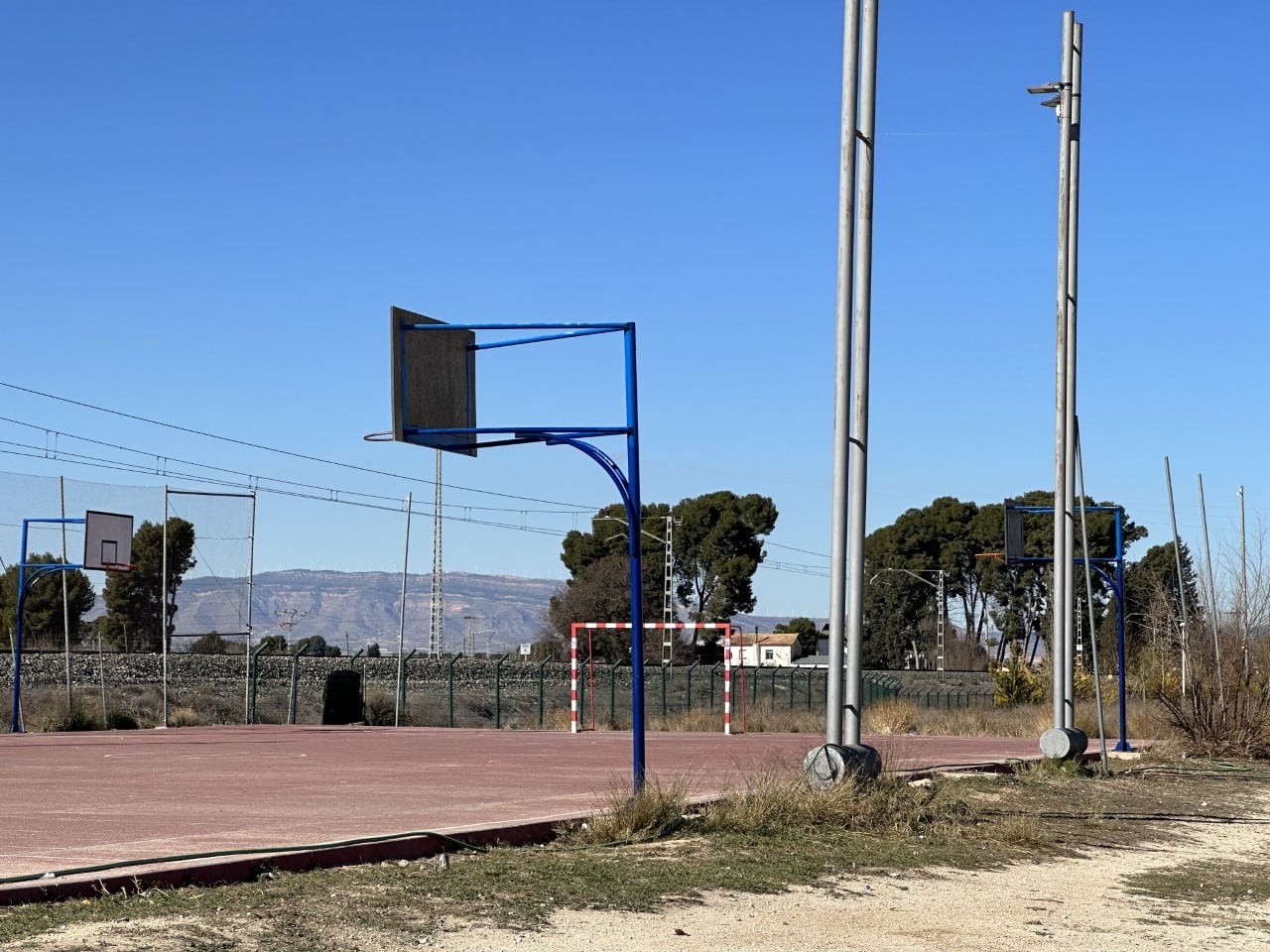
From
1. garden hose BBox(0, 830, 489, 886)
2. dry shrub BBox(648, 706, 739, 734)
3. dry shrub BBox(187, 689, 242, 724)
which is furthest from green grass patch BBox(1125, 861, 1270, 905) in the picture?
dry shrub BBox(187, 689, 242, 724)

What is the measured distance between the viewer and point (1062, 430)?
2138cm

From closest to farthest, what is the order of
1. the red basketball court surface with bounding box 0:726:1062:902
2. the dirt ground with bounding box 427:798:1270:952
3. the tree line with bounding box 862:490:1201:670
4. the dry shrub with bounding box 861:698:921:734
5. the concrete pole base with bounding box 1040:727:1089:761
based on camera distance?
1. the dirt ground with bounding box 427:798:1270:952
2. the red basketball court surface with bounding box 0:726:1062:902
3. the concrete pole base with bounding box 1040:727:1089:761
4. the dry shrub with bounding box 861:698:921:734
5. the tree line with bounding box 862:490:1201:670

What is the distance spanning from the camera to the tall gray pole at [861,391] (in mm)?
14844

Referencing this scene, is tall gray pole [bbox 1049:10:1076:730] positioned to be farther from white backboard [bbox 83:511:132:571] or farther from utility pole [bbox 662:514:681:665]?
utility pole [bbox 662:514:681:665]

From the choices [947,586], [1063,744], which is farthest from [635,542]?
[947,586]

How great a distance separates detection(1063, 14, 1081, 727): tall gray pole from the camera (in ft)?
68.5

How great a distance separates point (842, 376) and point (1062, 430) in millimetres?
7299

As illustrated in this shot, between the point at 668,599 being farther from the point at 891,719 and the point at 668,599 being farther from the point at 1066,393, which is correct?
the point at 1066,393

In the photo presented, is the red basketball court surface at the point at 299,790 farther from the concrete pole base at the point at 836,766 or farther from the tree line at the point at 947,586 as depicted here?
the tree line at the point at 947,586

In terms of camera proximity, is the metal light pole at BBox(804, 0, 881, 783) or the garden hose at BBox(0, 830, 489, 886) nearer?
the garden hose at BBox(0, 830, 489, 886)

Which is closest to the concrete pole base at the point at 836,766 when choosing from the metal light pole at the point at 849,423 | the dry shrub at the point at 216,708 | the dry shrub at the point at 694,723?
the metal light pole at the point at 849,423

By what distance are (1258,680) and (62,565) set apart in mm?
21164

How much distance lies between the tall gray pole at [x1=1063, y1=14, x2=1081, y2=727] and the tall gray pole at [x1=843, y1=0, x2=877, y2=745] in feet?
20.3

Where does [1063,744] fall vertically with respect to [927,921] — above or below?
above
